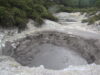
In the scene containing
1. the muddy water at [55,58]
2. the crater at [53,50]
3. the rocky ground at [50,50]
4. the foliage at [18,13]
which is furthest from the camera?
the foliage at [18,13]

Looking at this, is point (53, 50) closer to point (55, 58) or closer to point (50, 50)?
point (50, 50)

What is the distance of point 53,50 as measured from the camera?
12.7m

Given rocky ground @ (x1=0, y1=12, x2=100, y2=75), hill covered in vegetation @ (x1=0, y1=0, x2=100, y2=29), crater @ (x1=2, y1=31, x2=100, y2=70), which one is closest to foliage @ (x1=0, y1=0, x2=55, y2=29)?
hill covered in vegetation @ (x1=0, y1=0, x2=100, y2=29)

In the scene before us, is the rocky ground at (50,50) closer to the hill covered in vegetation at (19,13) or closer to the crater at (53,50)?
the crater at (53,50)

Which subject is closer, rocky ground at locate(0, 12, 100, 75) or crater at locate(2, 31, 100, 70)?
rocky ground at locate(0, 12, 100, 75)

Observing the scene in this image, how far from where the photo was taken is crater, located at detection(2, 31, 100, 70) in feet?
35.9

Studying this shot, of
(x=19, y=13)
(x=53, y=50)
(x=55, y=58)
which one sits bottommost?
(x=53, y=50)

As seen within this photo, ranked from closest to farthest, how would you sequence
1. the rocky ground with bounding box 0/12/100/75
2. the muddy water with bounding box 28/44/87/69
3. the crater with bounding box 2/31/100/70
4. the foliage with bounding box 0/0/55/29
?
the rocky ground with bounding box 0/12/100/75 < the muddy water with bounding box 28/44/87/69 < the crater with bounding box 2/31/100/70 < the foliage with bounding box 0/0/55/29

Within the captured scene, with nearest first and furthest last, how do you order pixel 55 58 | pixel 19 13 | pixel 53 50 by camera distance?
pixel 55 58 → pixel 53 50 → pixel 19 13

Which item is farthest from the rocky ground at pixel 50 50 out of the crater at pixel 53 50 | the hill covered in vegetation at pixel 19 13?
the hill covered in vegetation at pixel 19 13

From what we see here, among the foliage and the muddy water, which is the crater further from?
the foliage

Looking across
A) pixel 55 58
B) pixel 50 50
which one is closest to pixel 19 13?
pixel 50 50

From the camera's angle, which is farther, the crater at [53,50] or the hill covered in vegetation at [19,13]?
the hill covered in vegetation at [19,13]

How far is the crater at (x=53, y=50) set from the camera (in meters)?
11.0
